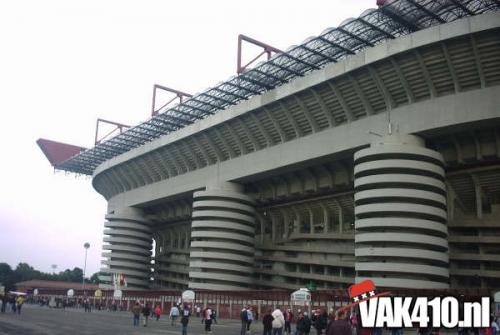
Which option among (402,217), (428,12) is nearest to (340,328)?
(428,12)

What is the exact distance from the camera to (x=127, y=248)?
88.2 m

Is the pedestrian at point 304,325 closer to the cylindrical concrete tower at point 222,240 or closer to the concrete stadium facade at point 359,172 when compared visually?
the concrete stadium facade at point 359,172

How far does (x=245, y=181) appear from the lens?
2734 inches

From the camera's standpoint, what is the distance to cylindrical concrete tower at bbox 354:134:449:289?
157 feet

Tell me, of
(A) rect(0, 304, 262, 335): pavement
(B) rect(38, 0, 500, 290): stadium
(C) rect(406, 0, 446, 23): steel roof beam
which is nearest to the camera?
(A) rect(0, 304, 262, 335): pavement

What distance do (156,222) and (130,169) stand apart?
10299 mm

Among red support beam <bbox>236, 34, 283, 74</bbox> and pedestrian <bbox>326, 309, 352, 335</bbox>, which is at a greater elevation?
red support beam <bbox>236, 34, 283, 74</bbox>

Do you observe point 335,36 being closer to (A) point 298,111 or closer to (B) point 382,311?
(A) point 298,111

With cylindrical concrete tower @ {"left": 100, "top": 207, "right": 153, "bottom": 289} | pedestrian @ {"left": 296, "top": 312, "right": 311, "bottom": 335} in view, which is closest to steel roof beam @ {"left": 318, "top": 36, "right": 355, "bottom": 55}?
pedestrian @ {"left": 296, "top": 312, "right": 311, "bottom": 335}

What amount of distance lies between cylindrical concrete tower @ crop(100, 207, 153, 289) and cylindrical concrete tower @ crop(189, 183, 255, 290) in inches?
848

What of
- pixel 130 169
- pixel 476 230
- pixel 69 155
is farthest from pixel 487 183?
pixel 69 155

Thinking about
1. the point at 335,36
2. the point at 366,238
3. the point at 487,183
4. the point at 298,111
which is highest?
the point at 335,36

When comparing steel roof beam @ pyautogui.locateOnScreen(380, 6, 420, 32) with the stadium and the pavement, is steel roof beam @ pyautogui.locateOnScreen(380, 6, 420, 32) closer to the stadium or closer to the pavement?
the stadium

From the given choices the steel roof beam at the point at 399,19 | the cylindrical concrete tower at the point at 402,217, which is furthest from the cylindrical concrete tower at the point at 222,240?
the steel roof beam at the point at 399,19
